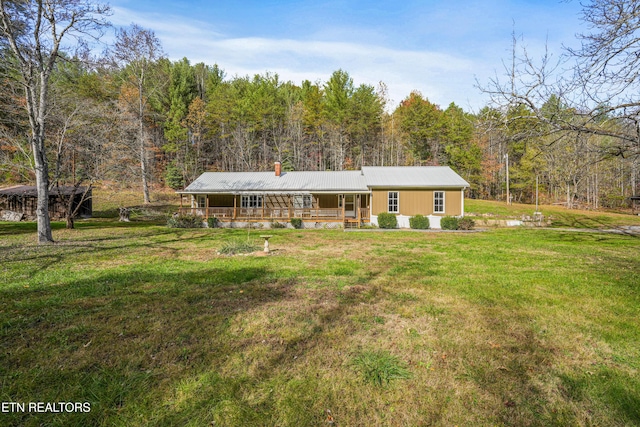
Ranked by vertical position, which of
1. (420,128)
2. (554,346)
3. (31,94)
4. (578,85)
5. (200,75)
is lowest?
(554,346)

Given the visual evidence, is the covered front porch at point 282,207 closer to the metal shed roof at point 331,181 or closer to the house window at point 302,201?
the house window at point 302,201

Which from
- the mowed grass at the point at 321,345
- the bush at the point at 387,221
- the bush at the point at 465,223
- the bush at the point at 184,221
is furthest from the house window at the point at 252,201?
the mowed grass at the point at 321,345

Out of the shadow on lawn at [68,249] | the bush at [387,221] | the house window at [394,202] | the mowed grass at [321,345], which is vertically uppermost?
the house window at [394,202]

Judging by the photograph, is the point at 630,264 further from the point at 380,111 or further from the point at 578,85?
the point at 380,111

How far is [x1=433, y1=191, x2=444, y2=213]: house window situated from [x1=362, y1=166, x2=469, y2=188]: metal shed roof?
0.62m

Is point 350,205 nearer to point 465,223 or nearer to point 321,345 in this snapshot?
point 465,223

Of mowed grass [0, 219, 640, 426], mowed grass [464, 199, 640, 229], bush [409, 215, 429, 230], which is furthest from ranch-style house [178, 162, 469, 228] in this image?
mowed grass [0, 219, 640, 426]

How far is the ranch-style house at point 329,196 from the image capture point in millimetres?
20234

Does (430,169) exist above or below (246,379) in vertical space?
above

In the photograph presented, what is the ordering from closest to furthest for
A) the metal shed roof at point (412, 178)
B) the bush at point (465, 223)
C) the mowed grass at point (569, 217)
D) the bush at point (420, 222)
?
the bush at point (465, 223)
the bush at point (420, 222)
the metal shed roof at point (412, 178)
the mowed grass at point (569, 217)

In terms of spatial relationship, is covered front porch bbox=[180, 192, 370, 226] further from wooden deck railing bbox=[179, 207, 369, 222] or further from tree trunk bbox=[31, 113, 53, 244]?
tree trunk bbox=[31, 113, 53, 244]

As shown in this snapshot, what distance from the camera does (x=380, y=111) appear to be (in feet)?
119

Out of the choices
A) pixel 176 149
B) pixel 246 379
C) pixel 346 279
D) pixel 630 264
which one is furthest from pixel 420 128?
pixel 246 379

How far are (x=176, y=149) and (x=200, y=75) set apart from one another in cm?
1279
